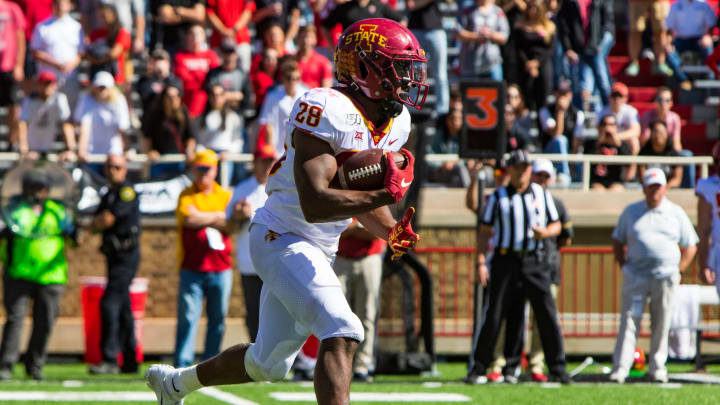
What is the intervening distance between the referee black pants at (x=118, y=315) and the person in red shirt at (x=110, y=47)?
309 centimetres

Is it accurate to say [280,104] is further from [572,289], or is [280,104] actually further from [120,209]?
[572,289]

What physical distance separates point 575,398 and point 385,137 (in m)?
4.19

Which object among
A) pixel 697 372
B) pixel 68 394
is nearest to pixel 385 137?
pixel 68 394

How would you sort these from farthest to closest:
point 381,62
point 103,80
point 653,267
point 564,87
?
point 564,87 → point 103,80 → point 653,267 → point 381,62

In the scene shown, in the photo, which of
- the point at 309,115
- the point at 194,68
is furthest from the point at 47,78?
the point at 309,115

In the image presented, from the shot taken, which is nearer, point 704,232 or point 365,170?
point 365,170

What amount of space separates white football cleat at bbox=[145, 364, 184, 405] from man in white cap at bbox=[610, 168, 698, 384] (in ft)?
17.8

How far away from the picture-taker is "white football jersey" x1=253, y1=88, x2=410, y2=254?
5.30m

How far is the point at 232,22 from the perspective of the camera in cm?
1508

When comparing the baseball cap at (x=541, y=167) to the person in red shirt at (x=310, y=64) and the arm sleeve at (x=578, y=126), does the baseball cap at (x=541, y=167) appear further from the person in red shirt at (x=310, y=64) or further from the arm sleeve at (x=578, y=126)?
the arm sleeve at (x=578, y=126)

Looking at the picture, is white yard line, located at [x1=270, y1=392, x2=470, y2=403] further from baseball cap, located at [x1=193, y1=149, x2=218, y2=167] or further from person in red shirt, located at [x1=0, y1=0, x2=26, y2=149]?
person in red shirt, located at [x1=0, y1=0, x2=26, y2=149]

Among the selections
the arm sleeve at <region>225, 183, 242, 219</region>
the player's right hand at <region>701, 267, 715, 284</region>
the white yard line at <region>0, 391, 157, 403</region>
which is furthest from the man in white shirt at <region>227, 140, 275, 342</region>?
the player's right hand at <region>701, 267, 715, 284</region>

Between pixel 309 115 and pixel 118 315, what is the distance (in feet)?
21.9

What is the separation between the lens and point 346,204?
5180 millimetres
